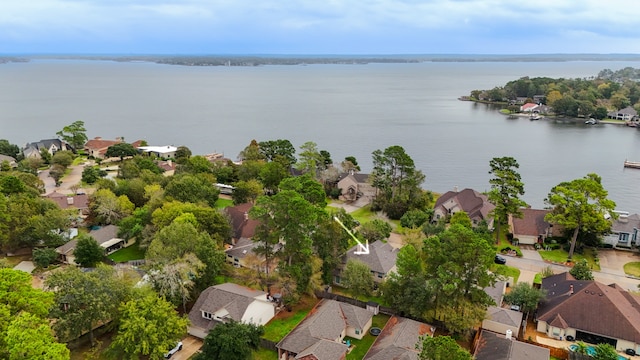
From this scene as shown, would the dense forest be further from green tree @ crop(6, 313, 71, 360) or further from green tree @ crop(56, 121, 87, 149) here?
green tree @ crop(6, 313, 71, 360)

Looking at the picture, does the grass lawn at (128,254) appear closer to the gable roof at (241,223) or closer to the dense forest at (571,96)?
the gable roof at (241,223)

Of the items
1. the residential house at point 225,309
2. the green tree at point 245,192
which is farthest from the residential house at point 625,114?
the residential house at point 225,309

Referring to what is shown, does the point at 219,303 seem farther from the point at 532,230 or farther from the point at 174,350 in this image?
the point at 532,230

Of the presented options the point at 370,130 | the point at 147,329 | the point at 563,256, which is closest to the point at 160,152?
the point at 370,130

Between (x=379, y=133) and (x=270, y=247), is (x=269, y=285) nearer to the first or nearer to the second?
(x=270, y=247)

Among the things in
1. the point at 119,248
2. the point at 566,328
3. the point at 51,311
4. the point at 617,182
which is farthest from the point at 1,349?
the point at 617,182
